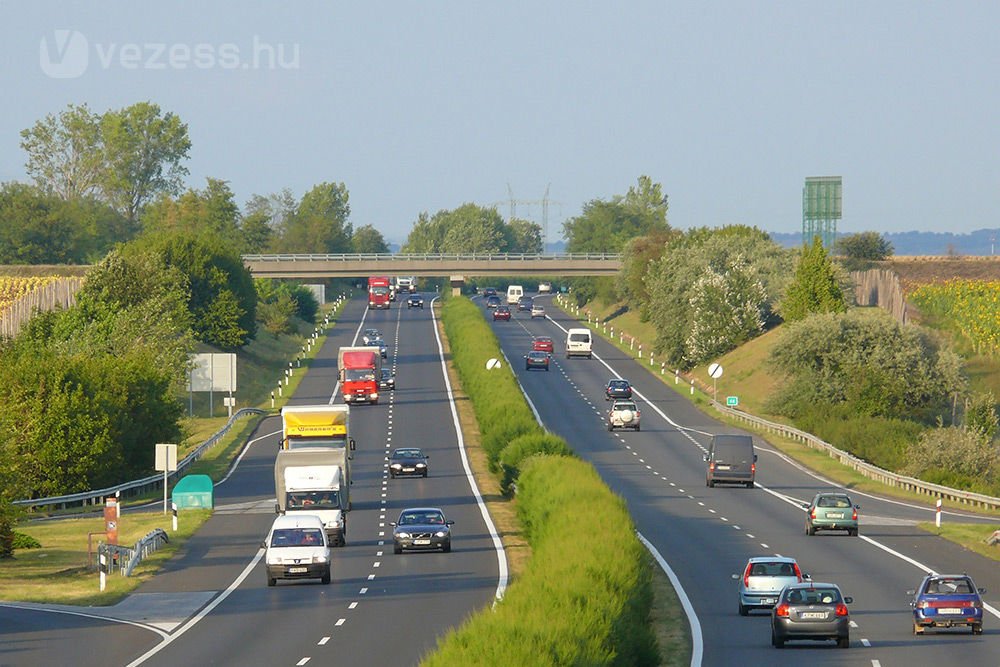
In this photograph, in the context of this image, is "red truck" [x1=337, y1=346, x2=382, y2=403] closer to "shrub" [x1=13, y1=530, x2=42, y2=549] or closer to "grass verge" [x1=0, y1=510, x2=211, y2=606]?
"grass verge" [x1=0, y1=510, x2=211, y2=606]

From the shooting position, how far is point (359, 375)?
97.2 metres

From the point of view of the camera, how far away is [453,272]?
14950 centimetres

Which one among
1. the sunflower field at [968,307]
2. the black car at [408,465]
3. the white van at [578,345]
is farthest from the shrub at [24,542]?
the sunflower field at [968,307]

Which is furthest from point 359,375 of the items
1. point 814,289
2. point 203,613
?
point 203,613

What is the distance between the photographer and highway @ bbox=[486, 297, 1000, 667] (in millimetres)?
31625

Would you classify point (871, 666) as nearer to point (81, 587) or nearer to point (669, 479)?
point (81, 587)

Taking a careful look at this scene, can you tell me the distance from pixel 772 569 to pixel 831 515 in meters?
16.5

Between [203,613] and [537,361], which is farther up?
[537,361]

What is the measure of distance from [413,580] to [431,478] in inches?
1084

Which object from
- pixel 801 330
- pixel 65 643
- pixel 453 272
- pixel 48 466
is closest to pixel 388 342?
pixel 453 272

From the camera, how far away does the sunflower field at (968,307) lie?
11862 centimetres

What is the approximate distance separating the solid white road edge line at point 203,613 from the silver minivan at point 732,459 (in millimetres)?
23754

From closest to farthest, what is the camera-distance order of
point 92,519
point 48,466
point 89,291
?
point 92,519 < point 48,466 < point 89,291

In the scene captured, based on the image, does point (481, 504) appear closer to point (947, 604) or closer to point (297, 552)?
point (297, 552)
